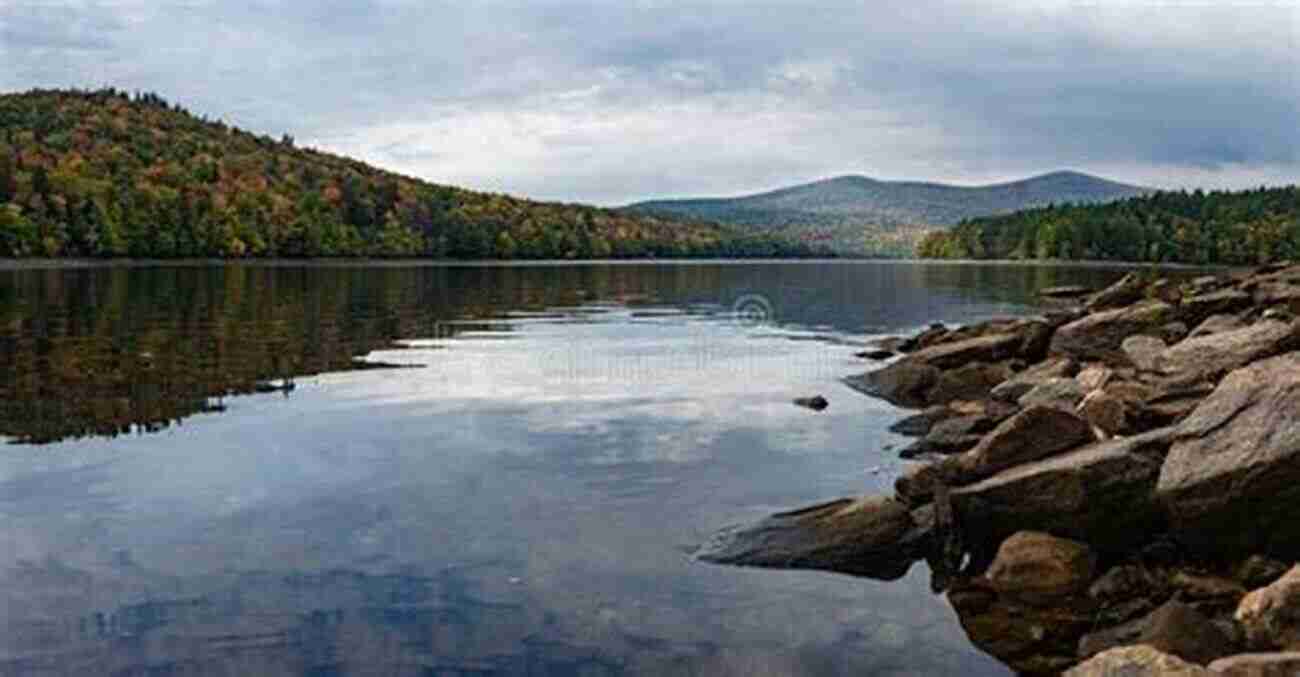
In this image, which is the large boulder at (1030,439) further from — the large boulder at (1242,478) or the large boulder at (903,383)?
the large boulder at (903,383)

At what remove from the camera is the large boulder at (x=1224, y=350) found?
23.8 metres

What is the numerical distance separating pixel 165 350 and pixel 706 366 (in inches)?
815

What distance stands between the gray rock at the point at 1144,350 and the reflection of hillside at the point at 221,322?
23.1 metres

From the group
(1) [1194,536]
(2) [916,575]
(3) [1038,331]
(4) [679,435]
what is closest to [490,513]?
(2) [916,575]

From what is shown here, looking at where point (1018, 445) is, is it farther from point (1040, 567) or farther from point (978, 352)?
point (978, 352)

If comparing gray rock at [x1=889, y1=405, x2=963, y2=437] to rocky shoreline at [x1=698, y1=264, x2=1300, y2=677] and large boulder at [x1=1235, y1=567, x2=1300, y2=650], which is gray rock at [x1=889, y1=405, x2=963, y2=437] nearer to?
rocky shoreline at [x1=698, y1=264, x2=1300, y2=677]

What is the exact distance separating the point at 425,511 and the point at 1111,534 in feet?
36.4

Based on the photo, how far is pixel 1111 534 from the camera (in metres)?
17.2

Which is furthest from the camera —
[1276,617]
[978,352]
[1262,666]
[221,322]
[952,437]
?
[221,322]

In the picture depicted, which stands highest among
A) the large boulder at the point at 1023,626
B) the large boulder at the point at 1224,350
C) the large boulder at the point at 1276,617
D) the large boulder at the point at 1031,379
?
the large boulder at the point at 1224,350

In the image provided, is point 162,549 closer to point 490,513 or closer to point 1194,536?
point 490,513

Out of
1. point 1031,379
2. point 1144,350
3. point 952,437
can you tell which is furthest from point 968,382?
point 952,437

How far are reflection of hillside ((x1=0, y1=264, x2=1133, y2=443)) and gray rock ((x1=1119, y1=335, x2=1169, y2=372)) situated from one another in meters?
23.1

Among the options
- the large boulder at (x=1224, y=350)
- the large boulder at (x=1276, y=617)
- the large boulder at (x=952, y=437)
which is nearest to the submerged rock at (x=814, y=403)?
the large boulder at (x=952, y=437)
